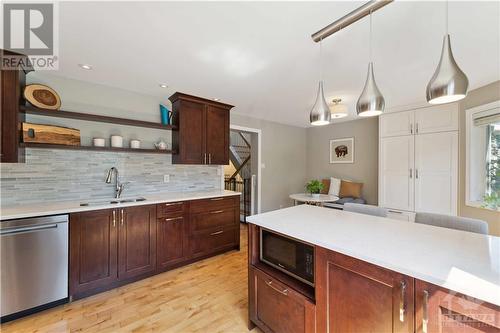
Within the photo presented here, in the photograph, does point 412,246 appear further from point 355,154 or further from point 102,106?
point 355,154

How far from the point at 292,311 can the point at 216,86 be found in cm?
260

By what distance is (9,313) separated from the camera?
1.74m

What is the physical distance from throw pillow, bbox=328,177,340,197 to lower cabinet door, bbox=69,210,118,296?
14.1 feet

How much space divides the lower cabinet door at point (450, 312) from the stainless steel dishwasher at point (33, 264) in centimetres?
269

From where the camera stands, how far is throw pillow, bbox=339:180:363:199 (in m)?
4.49

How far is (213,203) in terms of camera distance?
298 cm

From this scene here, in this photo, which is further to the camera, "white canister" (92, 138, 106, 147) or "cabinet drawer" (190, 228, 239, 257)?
"cabinet drawer" (190, 228, 239, 257)

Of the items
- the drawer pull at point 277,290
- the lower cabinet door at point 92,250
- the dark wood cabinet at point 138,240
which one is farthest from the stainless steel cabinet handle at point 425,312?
the lower cabinet door at point 92,250

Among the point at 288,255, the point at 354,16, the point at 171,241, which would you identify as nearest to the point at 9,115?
the point at 171,241

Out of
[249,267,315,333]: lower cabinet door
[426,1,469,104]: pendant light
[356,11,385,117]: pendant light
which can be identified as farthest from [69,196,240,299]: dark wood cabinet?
[426,1,469,104]: pendant light

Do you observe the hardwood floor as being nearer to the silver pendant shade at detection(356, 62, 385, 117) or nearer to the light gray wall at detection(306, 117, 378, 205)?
the silver pendant shade at detection(356, 62, 385, 117)

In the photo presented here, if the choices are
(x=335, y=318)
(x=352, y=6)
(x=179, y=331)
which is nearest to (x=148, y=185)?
(x=179, y=331)

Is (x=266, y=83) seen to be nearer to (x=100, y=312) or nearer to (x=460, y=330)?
(x=460, y=330)

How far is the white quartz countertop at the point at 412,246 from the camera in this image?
80cm
